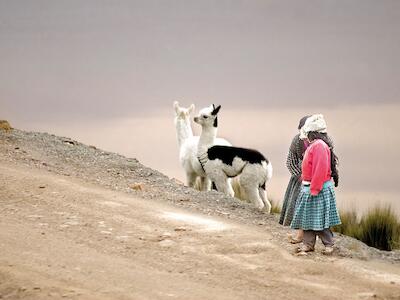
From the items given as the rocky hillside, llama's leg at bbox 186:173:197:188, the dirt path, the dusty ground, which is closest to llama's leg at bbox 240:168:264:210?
the rocky hillside

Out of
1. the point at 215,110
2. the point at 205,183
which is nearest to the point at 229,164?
the point at 215,110

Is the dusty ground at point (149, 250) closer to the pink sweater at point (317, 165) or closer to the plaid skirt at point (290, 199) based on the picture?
the plaid skirt at point (290, 199)

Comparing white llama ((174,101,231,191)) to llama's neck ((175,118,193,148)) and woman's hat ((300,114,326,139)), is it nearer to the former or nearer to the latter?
llama's neck ((175,118,193,148))

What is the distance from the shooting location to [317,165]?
39.1 feet

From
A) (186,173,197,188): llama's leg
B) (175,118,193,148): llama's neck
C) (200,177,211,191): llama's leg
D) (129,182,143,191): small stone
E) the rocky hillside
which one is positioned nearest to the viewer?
the rocky hillside

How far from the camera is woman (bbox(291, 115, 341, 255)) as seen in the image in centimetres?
1191

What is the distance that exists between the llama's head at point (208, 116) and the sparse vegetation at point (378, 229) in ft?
12.0

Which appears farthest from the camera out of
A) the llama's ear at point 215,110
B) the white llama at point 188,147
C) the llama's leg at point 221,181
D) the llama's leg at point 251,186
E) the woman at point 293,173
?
the white llama at point 188,147

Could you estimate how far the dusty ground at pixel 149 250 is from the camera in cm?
991

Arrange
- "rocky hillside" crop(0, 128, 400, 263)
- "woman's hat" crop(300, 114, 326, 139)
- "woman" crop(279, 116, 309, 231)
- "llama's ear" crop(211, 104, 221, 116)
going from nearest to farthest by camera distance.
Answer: "woman's hat" crop(300, 114, 326, 139) < "woman" crop(279, 116, 309, 231) < "rocky hillside" crop(0, 128, 400, 263) < "llama's ear" crop(211, 104, 221, 116)

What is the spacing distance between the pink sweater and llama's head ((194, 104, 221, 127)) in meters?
4.79

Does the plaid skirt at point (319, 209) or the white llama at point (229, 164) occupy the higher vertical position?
the white llama at point (229, 164)

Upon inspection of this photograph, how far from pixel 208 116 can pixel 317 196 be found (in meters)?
5.09

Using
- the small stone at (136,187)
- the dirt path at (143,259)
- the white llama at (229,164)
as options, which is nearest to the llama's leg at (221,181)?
the white llama at (229,164)
